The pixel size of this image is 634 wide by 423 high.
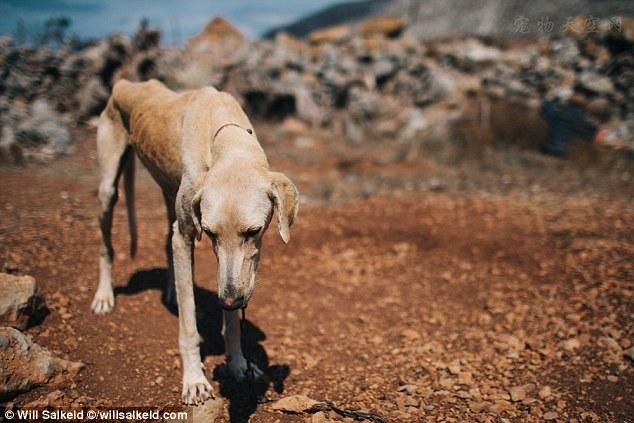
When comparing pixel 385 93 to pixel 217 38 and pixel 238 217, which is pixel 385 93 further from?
pixel 238 217

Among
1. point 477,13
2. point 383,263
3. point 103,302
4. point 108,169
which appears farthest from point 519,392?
point 477,13

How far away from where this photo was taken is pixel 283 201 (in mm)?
2561

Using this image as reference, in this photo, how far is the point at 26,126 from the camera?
10.7 metres

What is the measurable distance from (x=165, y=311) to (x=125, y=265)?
128 cm

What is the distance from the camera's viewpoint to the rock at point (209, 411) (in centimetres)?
307

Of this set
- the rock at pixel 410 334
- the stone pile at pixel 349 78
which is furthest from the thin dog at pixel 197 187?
the stone pile at pixel 349 78

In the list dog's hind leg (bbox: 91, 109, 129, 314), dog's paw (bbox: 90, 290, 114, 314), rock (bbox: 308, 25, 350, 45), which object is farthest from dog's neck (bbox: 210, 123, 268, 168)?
rock (bbox: 308, 25, 350, 45)

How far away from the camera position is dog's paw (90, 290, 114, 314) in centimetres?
Answer: 420

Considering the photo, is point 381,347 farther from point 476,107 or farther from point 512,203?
point 476,107

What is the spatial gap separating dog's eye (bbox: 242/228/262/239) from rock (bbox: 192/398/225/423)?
1.43 m

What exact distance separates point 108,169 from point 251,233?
2.40 metres

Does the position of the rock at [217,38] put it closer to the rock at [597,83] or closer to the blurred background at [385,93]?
the blurred background at [385,93]

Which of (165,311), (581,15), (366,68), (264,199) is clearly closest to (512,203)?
(165,311)

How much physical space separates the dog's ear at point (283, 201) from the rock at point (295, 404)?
1.37 meters
